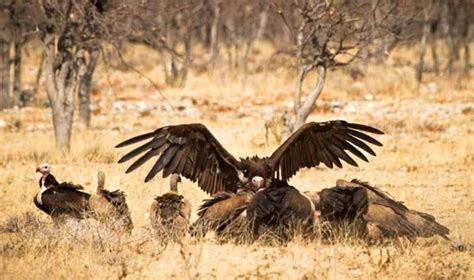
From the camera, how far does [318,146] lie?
33.9 feet

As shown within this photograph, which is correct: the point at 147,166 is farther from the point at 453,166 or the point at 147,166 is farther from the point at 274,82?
the point at 274,82

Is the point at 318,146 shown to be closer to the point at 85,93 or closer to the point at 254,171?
the point at 254,171

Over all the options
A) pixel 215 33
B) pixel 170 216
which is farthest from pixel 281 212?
pixel 215 33

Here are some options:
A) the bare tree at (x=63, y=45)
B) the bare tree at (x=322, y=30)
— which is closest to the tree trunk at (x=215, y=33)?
the bare tree at (x=322, y=30)

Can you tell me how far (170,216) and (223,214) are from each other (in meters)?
0.58

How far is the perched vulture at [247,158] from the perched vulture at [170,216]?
1.52 ft

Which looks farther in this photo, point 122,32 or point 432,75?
point 432,75

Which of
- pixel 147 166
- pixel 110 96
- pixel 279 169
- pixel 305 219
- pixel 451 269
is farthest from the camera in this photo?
pixel 110 96

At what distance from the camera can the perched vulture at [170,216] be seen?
8.86 metres

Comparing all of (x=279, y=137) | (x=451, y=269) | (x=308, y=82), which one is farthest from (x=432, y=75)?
(x=451, y=269)

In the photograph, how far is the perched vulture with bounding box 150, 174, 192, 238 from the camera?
349 inches

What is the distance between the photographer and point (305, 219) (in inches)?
352

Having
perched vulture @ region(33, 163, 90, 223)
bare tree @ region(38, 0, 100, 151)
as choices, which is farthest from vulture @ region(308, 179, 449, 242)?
bare tree @ region(38, 0, 100, 151)

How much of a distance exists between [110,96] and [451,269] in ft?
80.6
